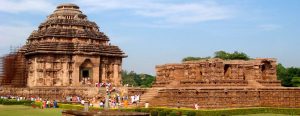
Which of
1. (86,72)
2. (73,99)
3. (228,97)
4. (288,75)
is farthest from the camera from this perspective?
(288,75)

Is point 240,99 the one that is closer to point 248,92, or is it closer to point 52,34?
point 248,92

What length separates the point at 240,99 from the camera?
105 feet

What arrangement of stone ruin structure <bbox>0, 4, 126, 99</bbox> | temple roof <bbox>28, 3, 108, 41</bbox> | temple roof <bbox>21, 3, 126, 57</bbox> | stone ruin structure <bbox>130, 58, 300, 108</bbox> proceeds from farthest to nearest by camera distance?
1. temple roof <bbox>28, 3, 108, 41</bbox>
2. temple roof <bbox>21, 3, 126, 57</bbox>
3. stone ruin structure <bbox>0, 4, 126, 99</bbox>
4. stone ruin structure <bbox>130, 58, 300, 108</bbox>

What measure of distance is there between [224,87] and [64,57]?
2188 cm

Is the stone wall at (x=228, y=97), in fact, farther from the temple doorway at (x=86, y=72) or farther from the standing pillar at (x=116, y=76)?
the standing pillar at (x=116, y=76)

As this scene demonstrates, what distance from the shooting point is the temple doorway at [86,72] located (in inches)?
1886

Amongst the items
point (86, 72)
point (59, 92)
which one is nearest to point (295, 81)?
point (86, 72)

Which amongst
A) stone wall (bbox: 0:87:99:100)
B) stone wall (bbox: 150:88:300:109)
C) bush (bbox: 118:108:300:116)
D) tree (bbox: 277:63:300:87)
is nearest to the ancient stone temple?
stone wall (bbox: 0:87:99:100)

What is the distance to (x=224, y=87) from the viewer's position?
105 ft

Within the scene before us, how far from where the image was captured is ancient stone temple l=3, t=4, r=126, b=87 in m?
46.5

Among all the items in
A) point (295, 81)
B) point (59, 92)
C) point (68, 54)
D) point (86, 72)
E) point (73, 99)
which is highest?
point (68, 54)

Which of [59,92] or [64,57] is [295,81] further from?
[59,92]

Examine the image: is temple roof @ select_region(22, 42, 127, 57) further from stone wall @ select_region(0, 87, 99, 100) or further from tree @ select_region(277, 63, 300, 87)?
tree @ select_region(277, 63, 300, 87)

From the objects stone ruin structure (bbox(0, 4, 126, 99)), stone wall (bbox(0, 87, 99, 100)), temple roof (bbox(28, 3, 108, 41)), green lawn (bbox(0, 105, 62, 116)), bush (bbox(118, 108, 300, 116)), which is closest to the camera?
bush (bbox(118, 108, 300, 116))
